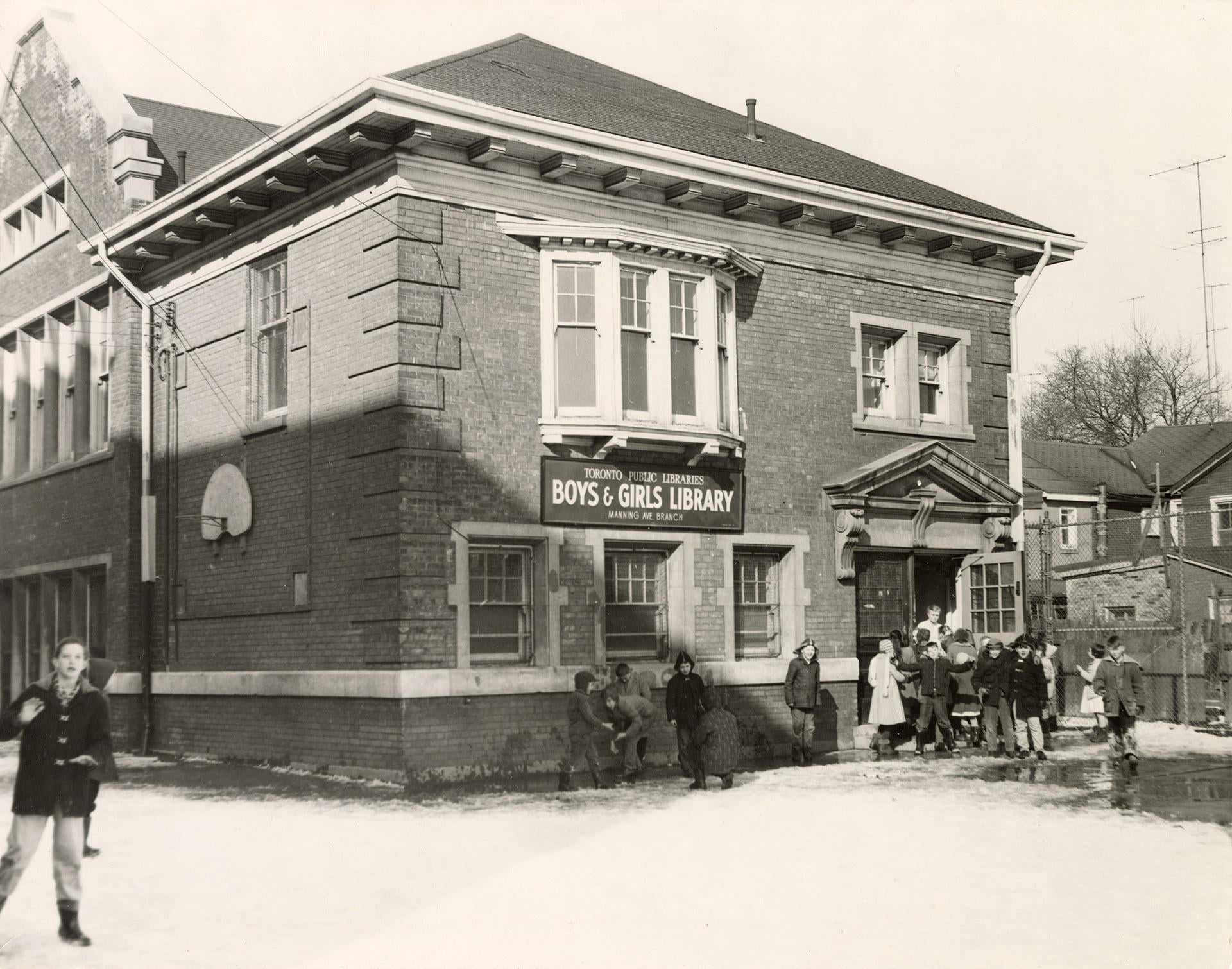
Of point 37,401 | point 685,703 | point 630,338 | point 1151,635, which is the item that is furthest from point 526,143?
point 1151,635

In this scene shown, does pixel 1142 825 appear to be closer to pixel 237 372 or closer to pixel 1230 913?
pixel 1230 913

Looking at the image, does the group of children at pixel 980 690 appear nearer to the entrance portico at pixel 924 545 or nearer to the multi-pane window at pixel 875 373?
the entrance portico at pixel 924 545

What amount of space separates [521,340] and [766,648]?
5582 millimetres

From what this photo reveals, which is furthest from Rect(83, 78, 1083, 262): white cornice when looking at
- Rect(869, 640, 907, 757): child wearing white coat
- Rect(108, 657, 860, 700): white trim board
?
Rect(869, 640, 907, 757): child wearing white coat

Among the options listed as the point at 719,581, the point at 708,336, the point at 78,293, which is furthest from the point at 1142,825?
the point at 78,293

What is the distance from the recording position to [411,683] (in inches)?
588

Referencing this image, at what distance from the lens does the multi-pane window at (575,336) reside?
16719 millimetres

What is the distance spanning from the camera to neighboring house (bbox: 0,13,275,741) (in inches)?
780

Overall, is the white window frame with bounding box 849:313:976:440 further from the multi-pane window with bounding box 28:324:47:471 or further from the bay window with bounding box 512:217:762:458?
the multi-pane window with bounding box 28:324:47:471

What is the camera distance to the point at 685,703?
1553 cm

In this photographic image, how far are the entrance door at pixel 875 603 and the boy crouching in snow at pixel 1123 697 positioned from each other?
3861 mm

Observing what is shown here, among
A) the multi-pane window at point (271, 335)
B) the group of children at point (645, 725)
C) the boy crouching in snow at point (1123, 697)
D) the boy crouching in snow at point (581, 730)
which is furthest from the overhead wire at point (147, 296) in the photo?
the boy crouching in snow at point (1123, 697)

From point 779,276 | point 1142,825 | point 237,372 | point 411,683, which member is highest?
point 779,276

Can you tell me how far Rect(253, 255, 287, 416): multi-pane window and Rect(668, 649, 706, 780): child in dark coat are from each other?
6044mm
